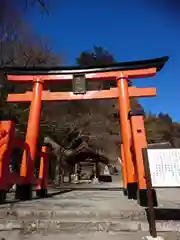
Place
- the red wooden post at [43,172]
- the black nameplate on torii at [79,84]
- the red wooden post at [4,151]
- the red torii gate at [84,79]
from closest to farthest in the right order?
1. the red wooden post at [4,151]
2. the red wooden post at [43,172]
3. the red torii gate at [84,79]
4. the black nameplate on torii at [79,84]

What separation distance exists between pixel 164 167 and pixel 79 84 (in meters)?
5.03

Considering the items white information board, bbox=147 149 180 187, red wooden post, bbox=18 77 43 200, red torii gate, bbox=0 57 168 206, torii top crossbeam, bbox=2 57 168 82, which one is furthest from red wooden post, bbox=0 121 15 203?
torii top crossbeam, bbox=2 57 168 82

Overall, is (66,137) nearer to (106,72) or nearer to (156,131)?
(106,72)

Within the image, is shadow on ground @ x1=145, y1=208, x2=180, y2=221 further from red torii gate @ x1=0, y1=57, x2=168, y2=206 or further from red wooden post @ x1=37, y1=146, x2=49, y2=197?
red wooden post @ x1=37, y1=146, x2=49, y2=197

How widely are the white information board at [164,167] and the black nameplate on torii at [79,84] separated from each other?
15.1 feet

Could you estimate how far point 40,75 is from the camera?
7.42 metres

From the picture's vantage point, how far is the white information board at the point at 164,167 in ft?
9.12

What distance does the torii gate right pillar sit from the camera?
5.30 m

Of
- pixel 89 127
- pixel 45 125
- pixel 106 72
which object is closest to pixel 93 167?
pixel 89 127

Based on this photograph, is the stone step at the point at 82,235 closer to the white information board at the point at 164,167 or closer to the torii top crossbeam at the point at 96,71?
the white information board at the point at 164,167

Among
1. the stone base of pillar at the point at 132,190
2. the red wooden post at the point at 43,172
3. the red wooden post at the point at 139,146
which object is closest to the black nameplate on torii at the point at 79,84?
the red wooden post at the point at 43,172

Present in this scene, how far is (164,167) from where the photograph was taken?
2.88 meters

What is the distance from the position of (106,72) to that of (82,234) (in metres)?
5.83

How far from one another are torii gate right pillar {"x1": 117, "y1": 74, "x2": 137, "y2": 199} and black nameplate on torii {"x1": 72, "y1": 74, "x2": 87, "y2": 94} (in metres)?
1.23
